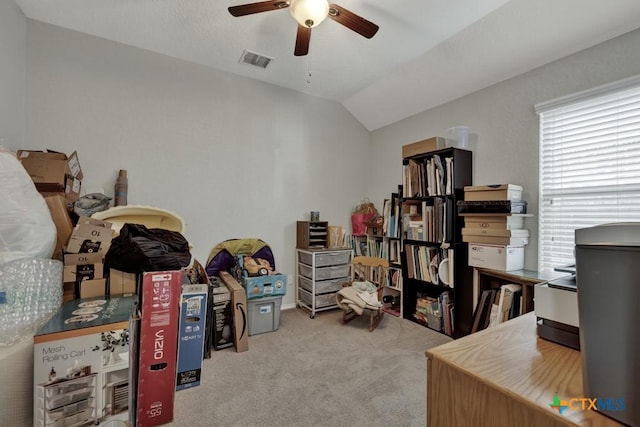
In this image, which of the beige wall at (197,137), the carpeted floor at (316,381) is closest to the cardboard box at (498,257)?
the carpeted floor at (316,381)

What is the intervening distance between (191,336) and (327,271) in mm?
1646

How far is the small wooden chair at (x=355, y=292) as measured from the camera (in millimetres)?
2824

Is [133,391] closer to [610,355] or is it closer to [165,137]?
[610,355]

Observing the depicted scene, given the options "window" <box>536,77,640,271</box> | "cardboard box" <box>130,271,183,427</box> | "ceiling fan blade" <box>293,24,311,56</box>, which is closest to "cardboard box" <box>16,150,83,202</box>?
"cardboard box" <box>130,271,183,427</box>

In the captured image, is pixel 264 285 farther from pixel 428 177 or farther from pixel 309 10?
pixel 309 10

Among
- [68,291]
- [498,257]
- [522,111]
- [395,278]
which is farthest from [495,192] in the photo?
[68,291]

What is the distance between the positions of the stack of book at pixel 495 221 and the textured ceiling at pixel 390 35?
1101 millimetres

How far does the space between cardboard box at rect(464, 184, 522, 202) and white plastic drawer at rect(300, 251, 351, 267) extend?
1509 mm

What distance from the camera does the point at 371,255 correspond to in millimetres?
3670

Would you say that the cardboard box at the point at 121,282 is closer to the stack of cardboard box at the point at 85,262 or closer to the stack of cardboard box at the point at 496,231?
the stack of cardboard box at the point at 85,262

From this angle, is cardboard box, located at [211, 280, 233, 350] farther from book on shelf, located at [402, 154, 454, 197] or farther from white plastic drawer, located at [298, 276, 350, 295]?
book on shelf, located at [402, 154, 454, 197]

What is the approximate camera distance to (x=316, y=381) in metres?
1.99

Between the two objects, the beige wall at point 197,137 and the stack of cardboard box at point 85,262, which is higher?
the beige wall at point 197,137

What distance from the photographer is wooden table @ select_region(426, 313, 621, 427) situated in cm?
63
